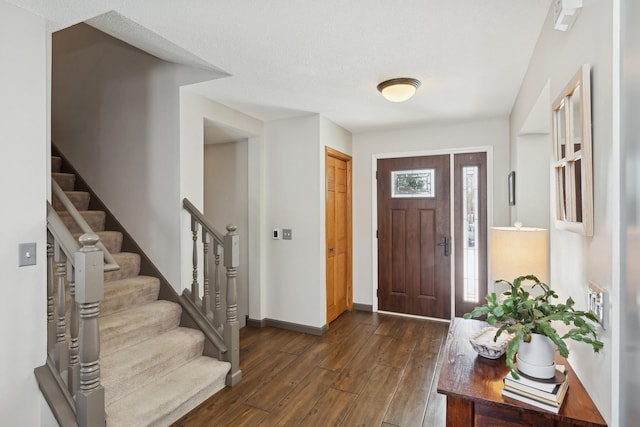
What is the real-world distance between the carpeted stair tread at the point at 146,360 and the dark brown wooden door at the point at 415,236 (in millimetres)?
2485

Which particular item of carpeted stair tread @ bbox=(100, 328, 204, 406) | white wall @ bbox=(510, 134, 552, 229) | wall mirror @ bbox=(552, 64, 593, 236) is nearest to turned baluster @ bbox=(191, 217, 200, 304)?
carpeted stair tread @ bbox=(100, 328, 204, 406)

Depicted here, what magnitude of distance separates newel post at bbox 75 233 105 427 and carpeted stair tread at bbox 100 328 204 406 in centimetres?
30

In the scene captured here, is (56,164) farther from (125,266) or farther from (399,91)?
(399,91)

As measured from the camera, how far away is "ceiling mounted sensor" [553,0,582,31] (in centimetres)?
125

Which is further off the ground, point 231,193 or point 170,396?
point 231,193

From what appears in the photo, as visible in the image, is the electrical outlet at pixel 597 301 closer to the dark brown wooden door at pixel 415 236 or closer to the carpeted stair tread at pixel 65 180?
the dark brown wooden door at pixel 415 236

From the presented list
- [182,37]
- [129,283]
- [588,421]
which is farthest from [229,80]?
[588,421]

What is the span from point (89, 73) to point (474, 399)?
4048mm

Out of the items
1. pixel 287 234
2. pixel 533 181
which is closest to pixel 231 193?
pixel 287 234

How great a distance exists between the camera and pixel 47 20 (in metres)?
1.90

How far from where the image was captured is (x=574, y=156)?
1286 millimetres

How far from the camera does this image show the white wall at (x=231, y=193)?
12.9ft

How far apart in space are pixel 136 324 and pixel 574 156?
277 centimetres

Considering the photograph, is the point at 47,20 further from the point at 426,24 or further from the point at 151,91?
the point at 426,24
